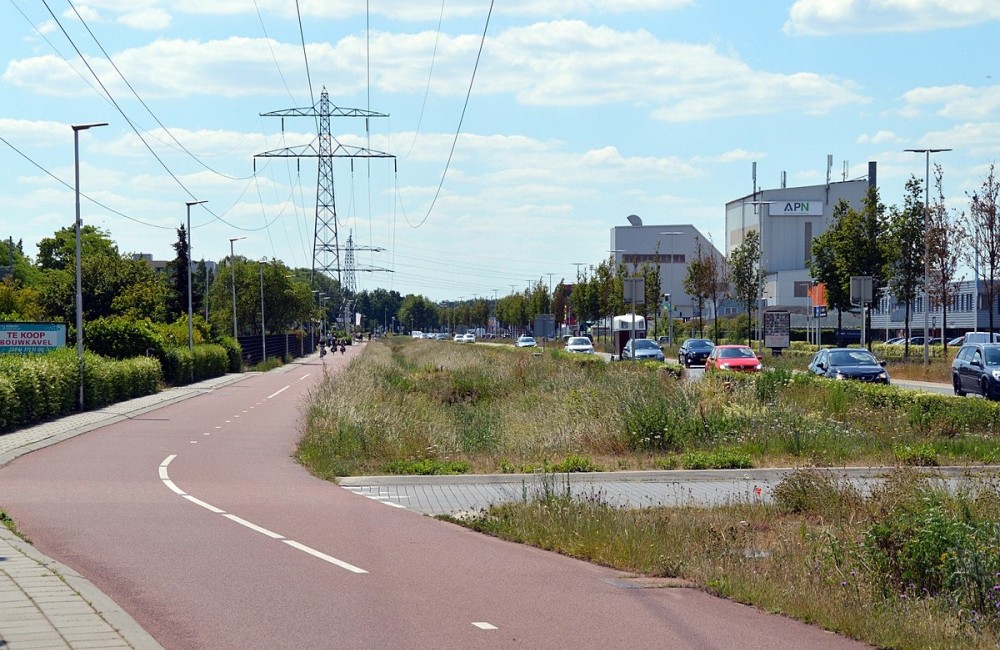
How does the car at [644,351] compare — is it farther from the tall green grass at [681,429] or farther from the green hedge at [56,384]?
the tall green grass at [681,429]

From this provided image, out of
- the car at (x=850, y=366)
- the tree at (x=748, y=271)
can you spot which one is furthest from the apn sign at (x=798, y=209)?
the car at (x=850, y=366)

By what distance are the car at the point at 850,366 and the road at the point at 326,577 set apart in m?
20.5

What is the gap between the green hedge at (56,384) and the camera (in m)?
24.4

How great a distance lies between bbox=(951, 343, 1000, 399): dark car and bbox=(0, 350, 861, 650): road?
19.8 meters

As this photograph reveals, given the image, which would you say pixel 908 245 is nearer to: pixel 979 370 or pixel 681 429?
pixel 979 370

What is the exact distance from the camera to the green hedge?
24391 mm

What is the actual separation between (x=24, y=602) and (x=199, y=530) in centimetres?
406

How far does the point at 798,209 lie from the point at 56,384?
95410 mm

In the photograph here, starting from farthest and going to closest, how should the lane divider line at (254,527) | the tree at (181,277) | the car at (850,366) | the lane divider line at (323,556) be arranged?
1. the tree at (181,277)
2. the car at (850,366)
3. the lane divider line at (254,527)
4. the lane divider line at (323,556)

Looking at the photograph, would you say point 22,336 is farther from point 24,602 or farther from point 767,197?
point 767,197

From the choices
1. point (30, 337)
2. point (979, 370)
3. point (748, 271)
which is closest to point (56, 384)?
point (30, 337)

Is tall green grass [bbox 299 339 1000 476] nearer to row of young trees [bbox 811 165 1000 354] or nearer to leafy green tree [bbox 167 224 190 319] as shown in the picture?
row of young trees [bbox 811 165 1000 354]

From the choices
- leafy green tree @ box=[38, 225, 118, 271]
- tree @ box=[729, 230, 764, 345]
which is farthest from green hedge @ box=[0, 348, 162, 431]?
leafy green tree @ box=[38, 225, 118, 271]

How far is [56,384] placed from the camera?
27688mm
